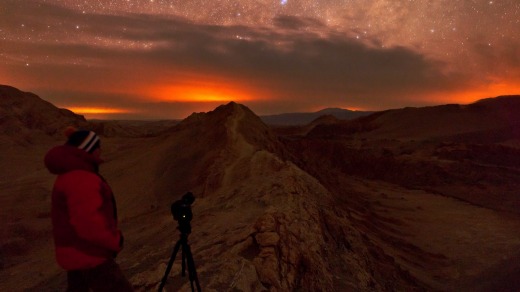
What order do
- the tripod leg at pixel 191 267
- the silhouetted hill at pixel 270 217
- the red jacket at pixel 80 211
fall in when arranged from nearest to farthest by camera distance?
1. the red jacket at pixel 80 211
2. the tripod leg at pixel 191 267
3. the silhouetted hill at pixel 270 217

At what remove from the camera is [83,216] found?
256cm

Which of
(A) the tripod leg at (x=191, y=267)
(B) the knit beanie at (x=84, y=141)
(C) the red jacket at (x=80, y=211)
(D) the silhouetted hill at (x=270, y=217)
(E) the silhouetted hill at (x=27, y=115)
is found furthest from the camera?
(E) the silhouetted hill at (x=27, y=115)

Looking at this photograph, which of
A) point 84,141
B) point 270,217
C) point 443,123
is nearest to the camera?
point 84,141

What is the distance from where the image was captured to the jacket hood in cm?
264

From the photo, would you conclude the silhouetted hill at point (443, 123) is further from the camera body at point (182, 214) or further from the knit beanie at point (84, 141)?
the knit beanie at point (84, 141)

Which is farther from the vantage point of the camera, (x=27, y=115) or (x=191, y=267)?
(x=27, y=115)

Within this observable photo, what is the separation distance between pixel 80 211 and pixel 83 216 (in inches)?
→ 1.6

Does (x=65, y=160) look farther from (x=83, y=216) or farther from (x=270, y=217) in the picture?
(x=270, y=217)

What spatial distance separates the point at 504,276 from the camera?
11.2 metres

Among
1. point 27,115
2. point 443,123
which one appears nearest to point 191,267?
point 27,115

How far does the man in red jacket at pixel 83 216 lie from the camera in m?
2.58

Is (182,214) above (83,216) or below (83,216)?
below

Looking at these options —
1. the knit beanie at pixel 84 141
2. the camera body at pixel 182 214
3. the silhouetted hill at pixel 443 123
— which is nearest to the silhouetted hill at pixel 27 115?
the camera body at pixel 182 214

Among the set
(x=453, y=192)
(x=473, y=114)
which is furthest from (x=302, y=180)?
(x=473, y=114)
